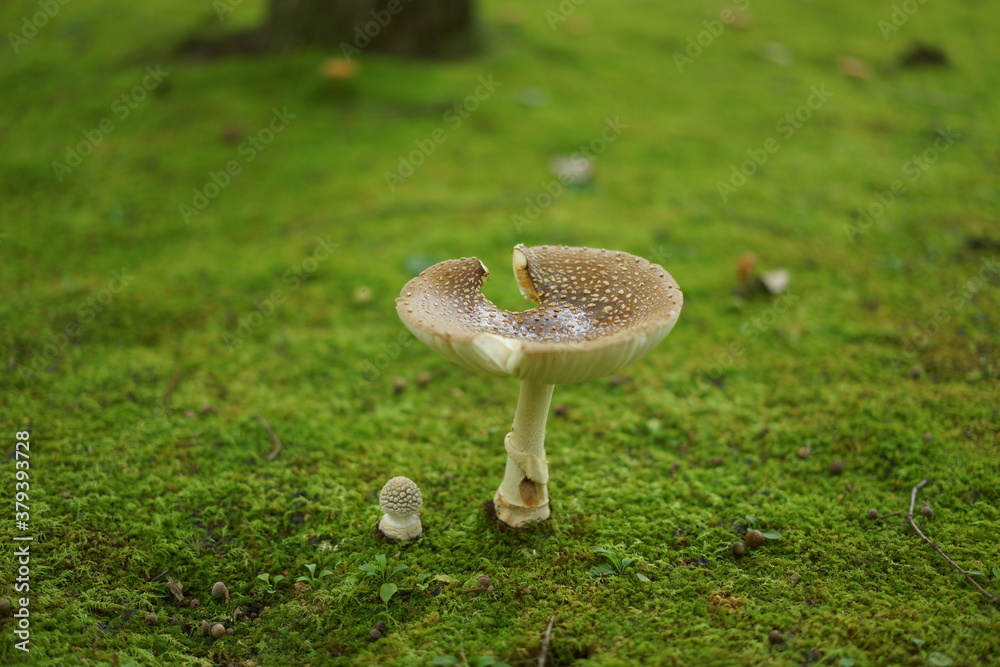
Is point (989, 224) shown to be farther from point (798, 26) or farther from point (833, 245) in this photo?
point (798, 26)

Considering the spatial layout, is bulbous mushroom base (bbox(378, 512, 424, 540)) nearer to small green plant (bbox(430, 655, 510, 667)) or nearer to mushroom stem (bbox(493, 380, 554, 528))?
mushroom stem (bbox(493, 380, 554, 528))

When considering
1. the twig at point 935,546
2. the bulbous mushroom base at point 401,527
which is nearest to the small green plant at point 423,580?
the bulbous mushroom base at point 401,527

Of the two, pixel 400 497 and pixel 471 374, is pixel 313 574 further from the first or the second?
pixel 471 374

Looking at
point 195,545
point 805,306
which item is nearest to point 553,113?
point 805,306

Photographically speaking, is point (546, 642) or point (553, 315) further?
point (553, 315)

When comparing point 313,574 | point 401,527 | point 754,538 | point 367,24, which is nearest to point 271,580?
point 313,574

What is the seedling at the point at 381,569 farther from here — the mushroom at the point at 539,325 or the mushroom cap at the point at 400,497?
the mushroom at the point at 539,325
